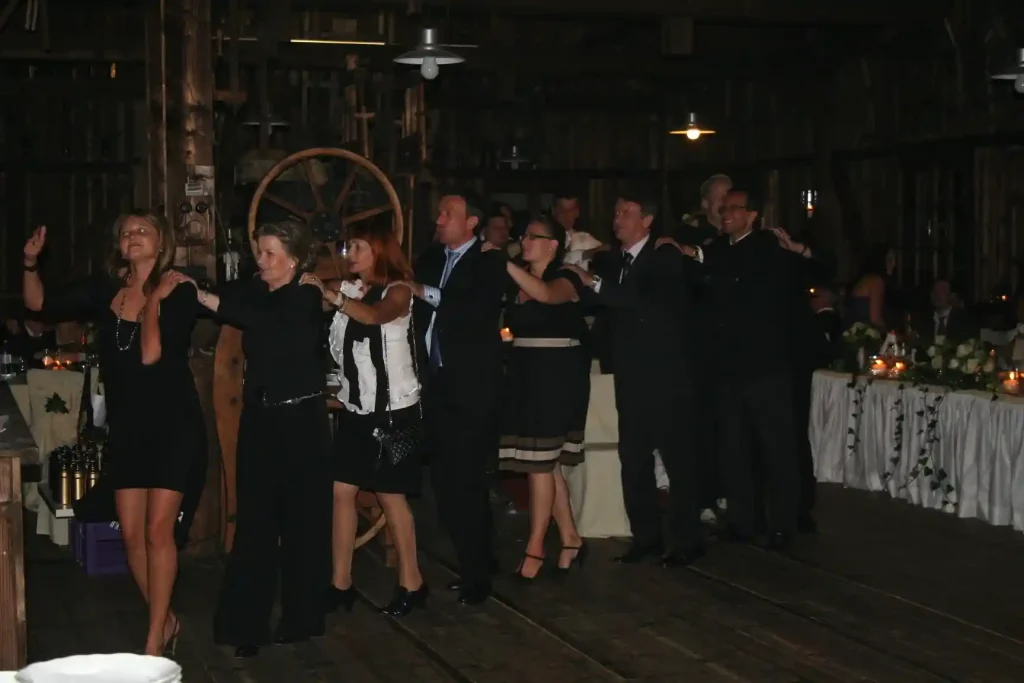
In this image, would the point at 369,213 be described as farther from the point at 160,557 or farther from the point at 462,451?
the point at 160,557

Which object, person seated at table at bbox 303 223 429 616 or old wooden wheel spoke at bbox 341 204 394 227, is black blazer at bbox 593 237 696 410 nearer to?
person seated at table at bbox 303 223 429 616

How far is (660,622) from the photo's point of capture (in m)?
5.99

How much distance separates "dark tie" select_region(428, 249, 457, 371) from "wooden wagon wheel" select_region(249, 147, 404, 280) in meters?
0.94

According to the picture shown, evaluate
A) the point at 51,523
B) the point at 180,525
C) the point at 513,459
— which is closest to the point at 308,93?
the point at 51,523

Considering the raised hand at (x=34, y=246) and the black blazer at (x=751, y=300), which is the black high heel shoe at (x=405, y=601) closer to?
the raised hand at (x=34, y=246)

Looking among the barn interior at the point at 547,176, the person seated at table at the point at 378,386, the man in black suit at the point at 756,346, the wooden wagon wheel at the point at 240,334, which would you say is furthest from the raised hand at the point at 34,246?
the man in black suit at the point at 756,346

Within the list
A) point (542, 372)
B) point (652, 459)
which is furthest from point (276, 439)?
point (652, 459)

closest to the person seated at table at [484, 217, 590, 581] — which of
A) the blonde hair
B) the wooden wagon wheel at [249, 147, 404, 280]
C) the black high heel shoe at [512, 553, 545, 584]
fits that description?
the black high heel shoe at [512, 553, 545, 584]

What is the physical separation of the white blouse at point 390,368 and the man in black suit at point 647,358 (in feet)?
3.92

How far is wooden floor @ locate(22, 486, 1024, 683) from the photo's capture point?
531 centimetres

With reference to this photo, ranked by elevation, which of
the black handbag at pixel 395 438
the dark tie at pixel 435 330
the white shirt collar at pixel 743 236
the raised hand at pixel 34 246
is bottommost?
the black handbag at pixel 395 438

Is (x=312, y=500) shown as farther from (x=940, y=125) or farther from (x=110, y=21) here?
(x=110, y=21)

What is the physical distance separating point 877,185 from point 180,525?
390 inches

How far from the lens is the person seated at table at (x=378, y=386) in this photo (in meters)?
5.88
